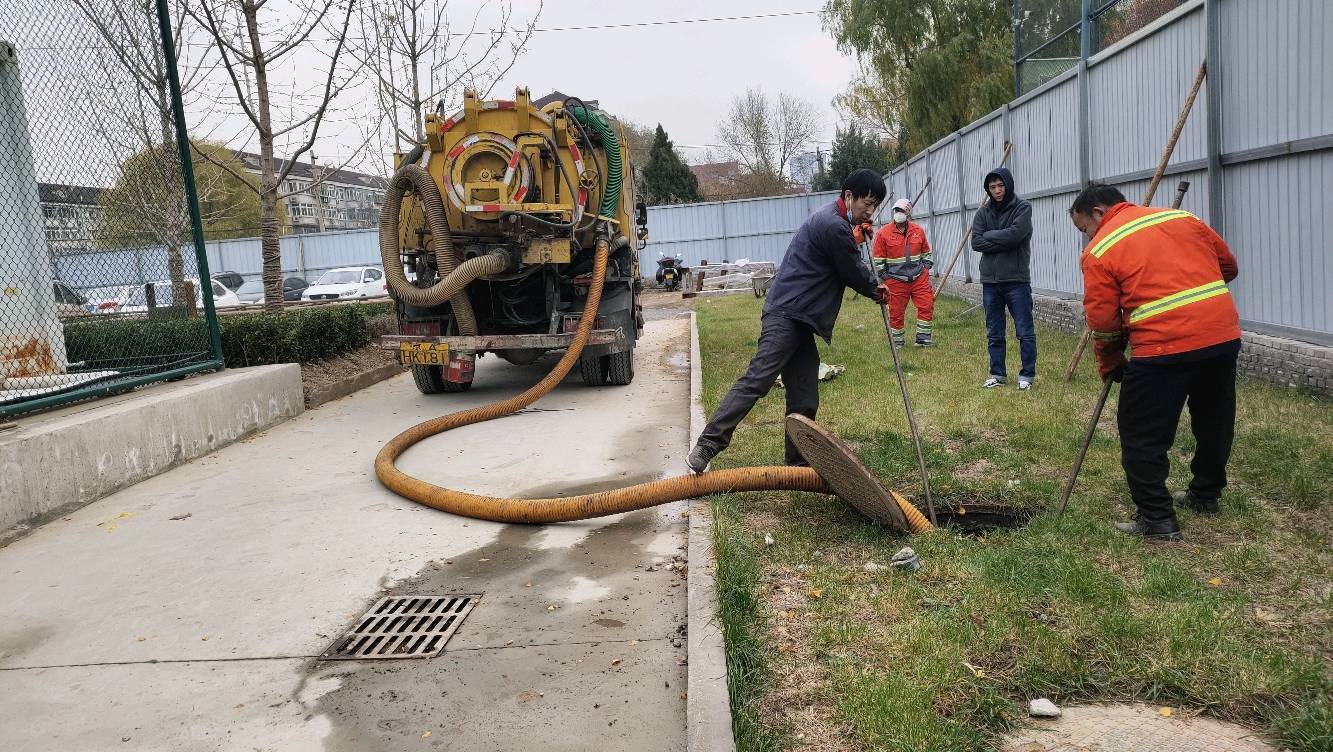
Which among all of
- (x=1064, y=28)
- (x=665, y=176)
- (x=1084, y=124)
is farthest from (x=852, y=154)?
(x=1084, y=124)

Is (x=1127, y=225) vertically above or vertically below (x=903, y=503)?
above

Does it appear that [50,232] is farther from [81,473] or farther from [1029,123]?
[1029,123]

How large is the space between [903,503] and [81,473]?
5040 millimetres

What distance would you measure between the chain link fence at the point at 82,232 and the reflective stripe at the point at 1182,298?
6.63 meters

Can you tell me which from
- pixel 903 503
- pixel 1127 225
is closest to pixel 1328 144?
pixel 1127 225

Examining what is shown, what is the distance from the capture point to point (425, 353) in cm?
853

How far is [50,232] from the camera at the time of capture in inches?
277

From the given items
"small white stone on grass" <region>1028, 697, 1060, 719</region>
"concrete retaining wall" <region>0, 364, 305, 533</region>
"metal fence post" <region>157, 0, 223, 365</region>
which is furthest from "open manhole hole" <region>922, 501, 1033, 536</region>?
"metal fence post" <region>157, 0, 223, 365</region>

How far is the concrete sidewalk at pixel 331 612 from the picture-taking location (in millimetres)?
2992

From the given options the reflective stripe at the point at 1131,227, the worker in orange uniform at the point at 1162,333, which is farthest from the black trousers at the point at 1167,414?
the reflective stripe at the point at 1131,227

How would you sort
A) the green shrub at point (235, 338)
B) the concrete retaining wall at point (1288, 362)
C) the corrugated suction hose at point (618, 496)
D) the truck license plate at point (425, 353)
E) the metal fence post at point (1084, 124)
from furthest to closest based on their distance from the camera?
the metal fence post at point (1084, 124)
the truck license plate at point (425, 353)
the green shrub at point (235, 338)
the concrete retaining wall at point (1288, 362)
the corrugated suction hose at point (618, 496)

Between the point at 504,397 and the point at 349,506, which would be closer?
the point at 349,506

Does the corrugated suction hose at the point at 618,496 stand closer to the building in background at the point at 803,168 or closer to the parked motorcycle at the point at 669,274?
the parked motorcycle at the point at 669,274

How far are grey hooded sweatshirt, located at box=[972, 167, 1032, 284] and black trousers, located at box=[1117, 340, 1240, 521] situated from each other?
3.70 meters
